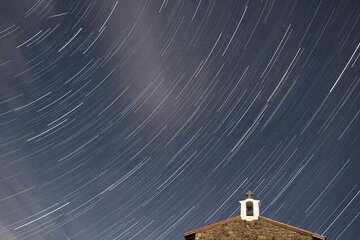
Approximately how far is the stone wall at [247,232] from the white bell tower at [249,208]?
0.85 feet

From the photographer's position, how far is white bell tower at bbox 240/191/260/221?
64.8ft

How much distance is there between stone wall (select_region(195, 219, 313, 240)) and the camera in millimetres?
18875

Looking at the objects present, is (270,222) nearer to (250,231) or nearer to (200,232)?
(250,231)

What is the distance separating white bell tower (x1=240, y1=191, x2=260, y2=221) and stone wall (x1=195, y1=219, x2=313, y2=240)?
0.85 feet

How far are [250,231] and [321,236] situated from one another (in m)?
3.16

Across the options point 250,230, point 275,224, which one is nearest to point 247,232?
point 250,230

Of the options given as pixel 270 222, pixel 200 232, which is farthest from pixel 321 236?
pixel 200 232

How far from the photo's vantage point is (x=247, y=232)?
19.2m

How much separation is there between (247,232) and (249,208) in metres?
1.76

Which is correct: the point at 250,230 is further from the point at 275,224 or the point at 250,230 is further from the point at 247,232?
the point at 275,224

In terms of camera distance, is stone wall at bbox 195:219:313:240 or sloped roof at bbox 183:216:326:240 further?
stone wall at bbox 195:219:313:240

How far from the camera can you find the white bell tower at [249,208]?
19.8m

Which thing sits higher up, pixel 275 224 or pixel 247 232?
pixel 275 224

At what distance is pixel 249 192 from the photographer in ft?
69.4
